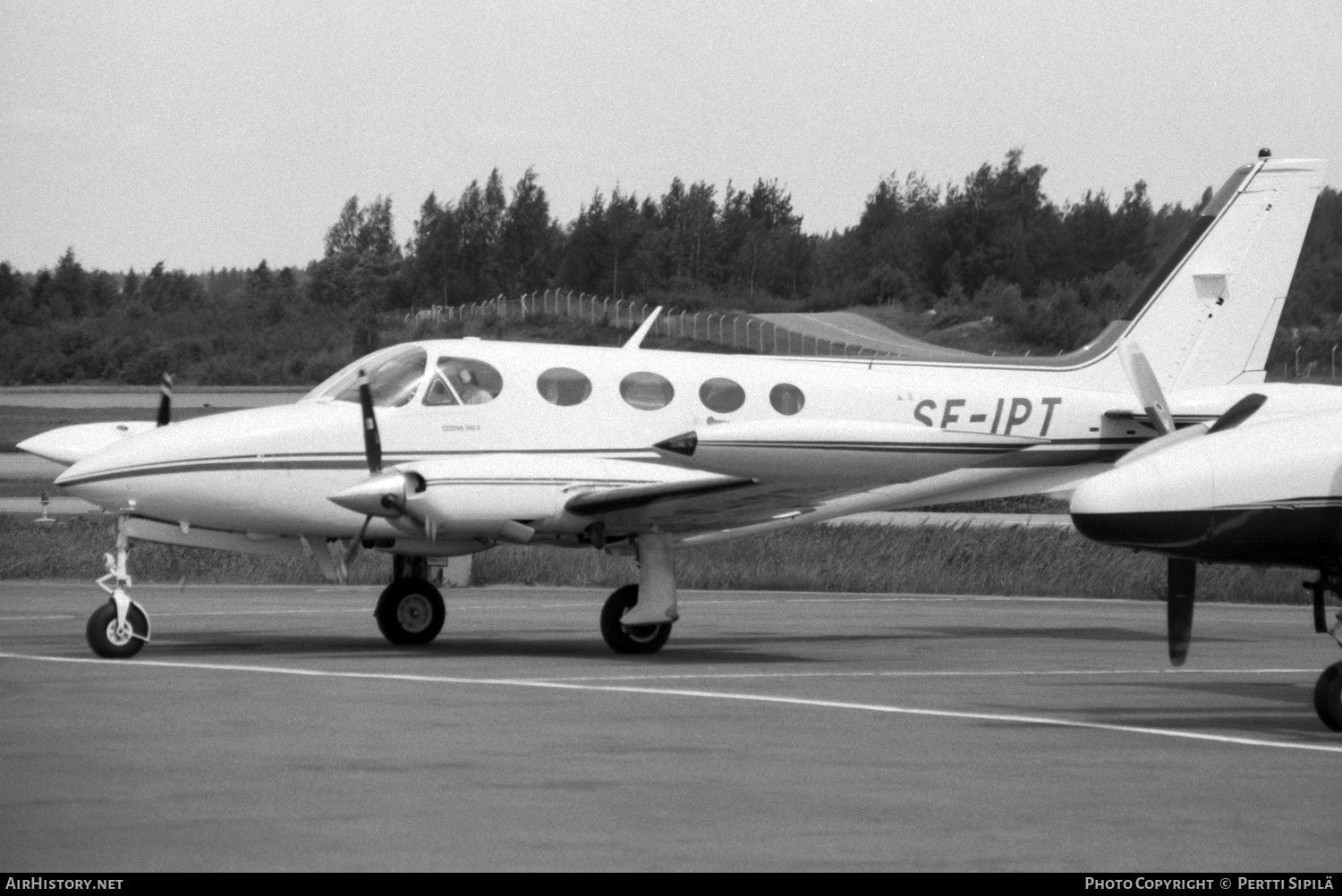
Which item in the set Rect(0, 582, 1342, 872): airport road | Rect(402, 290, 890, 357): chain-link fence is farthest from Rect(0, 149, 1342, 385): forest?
Rect(0, 582, 1342, 872): airport road

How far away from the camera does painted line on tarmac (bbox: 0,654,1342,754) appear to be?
12109 mm

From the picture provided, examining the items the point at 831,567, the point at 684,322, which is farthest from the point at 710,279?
the point at 831,567

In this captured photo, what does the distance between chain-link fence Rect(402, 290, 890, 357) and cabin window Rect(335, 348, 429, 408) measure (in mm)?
37804

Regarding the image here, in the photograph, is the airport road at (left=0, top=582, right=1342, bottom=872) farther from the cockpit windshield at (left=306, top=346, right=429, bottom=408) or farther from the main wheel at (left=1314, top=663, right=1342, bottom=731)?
the cockpit windshield at (left=306, top=346, right=429, bottom=408)

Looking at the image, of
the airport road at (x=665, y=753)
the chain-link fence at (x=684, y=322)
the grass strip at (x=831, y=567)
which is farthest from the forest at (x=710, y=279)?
the airport road at (x=665, y=753)

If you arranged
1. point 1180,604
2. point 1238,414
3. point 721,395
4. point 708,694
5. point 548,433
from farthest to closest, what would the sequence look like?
point 721,395 < point 548,433 < point 708,694 < point 1238,414 < point 1180,604

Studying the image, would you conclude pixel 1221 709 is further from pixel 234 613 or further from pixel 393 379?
pixel 234 613

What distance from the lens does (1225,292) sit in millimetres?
21453

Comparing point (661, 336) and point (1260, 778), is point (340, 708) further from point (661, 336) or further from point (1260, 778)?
point (661, 336)

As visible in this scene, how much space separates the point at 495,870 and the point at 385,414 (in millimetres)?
10617

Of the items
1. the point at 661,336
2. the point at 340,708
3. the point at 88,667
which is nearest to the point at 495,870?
the point at 340,708

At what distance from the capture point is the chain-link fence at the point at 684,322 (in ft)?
197

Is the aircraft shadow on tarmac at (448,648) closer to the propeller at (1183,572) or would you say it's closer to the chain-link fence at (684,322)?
the propeller at (1183,572)

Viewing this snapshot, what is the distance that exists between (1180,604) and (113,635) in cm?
912
